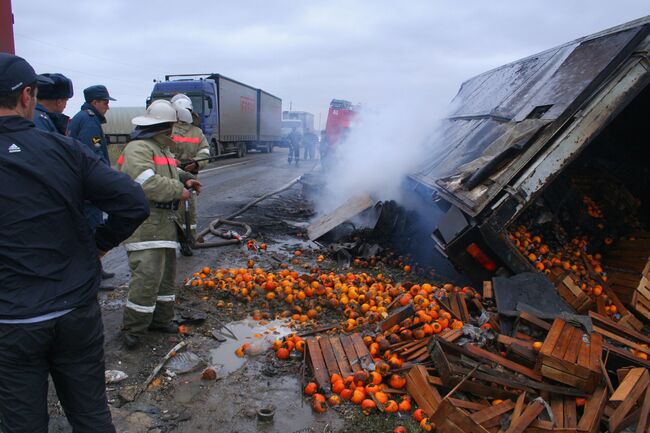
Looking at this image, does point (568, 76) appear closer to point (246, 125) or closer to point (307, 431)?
point (307, 431)

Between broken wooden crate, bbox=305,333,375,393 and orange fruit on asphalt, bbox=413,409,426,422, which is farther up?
broken wooden crate, bbox=305,333,375,393

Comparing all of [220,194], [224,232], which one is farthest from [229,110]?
[224,232]

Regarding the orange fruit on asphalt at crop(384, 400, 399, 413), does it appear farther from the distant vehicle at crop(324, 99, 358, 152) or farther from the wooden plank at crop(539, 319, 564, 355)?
the distant vehicle at crop(324, 99, 358, 152)

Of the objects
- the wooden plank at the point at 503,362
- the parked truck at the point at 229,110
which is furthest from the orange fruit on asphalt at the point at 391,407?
the parked truck at the point at 229,110

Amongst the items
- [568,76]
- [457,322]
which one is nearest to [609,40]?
[568,76]

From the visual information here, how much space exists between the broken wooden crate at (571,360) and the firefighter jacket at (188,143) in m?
5.17

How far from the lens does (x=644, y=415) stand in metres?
2.90

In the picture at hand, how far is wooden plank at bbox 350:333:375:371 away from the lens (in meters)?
3.52

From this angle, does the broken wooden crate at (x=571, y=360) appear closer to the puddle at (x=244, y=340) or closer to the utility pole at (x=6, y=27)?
the puddle at (x=244, y=340)

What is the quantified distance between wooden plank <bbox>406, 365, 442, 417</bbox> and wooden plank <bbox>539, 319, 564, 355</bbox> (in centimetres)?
86

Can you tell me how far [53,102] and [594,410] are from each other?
5.35m

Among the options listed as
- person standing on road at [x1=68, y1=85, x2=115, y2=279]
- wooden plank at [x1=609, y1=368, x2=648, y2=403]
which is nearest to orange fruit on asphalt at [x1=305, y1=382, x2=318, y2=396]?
wooden plank at [x1=609, y1=368, x2=648, y2=403]

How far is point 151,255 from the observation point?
392 cm

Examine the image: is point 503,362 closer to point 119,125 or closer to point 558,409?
point 558,409
